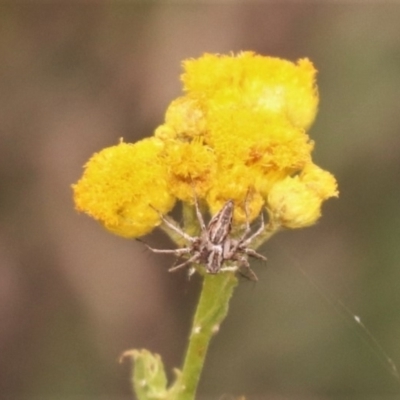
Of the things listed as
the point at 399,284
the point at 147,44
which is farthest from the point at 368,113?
the point at 147,44

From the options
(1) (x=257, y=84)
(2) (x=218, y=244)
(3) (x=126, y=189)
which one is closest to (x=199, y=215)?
(2) (x=218, y=244)

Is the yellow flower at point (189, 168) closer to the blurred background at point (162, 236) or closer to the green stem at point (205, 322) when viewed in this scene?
the green stem at point (205, 322)

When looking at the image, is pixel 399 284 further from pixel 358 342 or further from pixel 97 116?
pixel 97 116

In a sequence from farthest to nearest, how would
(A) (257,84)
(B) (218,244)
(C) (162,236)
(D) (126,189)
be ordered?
(C) (162,236) < (A) (257,84) < (D) (126,189) < (B) (218,244)

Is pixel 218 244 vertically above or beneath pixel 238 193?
beneath

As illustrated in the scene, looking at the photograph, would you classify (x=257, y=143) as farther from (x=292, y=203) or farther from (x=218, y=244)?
(x=218, y=244)

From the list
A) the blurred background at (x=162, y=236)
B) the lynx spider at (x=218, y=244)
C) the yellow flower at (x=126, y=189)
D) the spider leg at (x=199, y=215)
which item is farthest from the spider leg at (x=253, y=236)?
the blurred background at (x=162, y=236)
